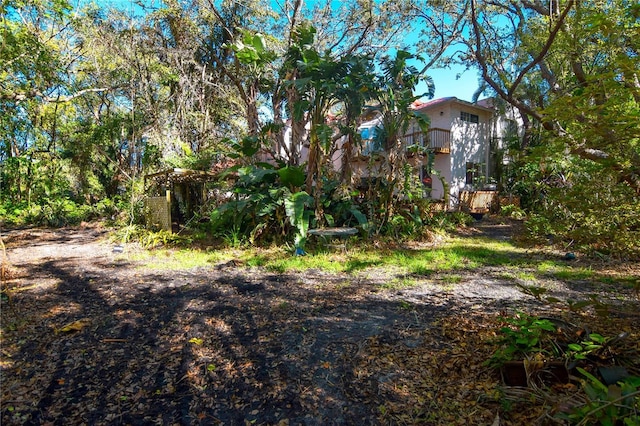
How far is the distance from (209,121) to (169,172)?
4694 mm

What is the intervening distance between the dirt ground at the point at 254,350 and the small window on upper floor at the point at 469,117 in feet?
50.0

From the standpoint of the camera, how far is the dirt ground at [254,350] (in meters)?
2.30

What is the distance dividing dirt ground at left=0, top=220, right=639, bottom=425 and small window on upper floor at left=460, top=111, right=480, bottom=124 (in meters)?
15.2

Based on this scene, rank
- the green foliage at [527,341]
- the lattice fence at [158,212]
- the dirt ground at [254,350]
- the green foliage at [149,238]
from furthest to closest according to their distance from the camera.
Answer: the lattice fence at [158,212], the green foliage at [149,238], the green foliage at [527,341], the dirt ground at [254,350]

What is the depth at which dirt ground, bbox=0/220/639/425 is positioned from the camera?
2.30 m

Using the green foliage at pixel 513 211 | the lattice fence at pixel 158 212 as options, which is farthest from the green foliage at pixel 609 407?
the green foliage at pixel 513 211

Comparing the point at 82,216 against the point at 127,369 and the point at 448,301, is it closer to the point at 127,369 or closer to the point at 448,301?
the point at 127,369

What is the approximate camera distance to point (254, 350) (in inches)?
124

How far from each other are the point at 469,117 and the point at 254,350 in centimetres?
1899

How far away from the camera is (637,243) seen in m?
3.21

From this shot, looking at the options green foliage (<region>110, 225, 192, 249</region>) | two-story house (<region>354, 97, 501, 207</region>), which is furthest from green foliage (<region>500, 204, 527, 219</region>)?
green foliage (<region>110, 225, 192, 249</region>)

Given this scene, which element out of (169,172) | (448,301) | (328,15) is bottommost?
(448,301)

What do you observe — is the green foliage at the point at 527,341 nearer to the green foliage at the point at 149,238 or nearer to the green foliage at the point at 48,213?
the green foliage at the point at 149,238

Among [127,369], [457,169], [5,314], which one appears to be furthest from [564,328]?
[457,169]
